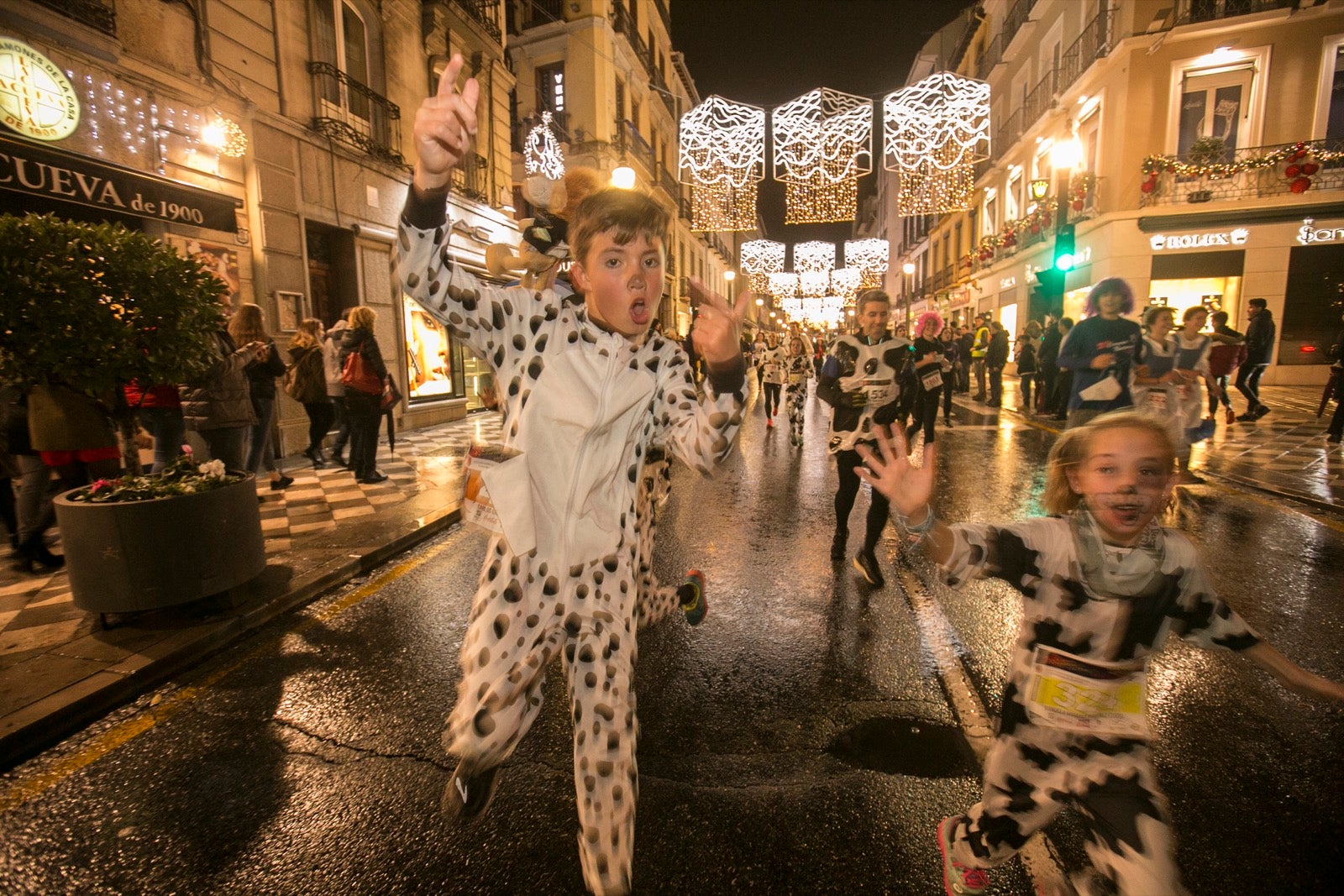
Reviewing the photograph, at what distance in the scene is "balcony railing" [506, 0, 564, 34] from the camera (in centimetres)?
2170

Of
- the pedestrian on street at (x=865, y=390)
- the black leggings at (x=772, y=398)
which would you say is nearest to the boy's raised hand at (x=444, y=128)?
the pedestrian on street at (x=865, y=390)

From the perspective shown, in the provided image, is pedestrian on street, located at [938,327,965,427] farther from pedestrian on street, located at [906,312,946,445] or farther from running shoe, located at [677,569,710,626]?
running shoe, located at [677,569,710,626]

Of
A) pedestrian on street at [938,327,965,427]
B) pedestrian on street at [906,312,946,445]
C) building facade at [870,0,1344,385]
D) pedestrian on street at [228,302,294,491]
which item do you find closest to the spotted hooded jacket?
Result: pedestrian on street at [906,312,946,445]

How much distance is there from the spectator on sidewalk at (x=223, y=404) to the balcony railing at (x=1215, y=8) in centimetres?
2306

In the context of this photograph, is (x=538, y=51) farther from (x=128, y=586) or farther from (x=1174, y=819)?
(x=1174, y=819)

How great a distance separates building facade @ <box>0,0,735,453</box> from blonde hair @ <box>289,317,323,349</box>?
1.55 metres

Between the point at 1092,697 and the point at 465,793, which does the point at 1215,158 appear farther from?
the point at 465,793

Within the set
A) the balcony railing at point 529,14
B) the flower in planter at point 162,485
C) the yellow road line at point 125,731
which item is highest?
the balcony railing at point 529,14

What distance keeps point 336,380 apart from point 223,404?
192 centimetres

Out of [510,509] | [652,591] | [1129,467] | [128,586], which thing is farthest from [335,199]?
[1129,467]

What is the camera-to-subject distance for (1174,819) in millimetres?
2271

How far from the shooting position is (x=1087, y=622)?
5.82ft

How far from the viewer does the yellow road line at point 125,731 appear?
100 inches

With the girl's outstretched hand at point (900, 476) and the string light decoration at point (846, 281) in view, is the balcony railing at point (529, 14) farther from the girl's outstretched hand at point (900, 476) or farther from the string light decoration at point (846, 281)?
the girl's outstretched hand at point (900, 476)
